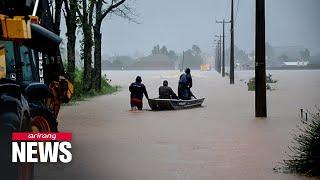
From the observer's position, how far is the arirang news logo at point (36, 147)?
5.87 meters

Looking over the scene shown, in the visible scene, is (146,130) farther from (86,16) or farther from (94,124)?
(86,16)

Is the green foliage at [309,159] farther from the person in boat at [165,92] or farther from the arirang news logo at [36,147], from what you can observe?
the person in boat at [165,92]

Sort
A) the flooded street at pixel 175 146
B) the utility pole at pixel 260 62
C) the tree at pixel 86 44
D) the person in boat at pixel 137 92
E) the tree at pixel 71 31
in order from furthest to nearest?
the tree at pixel 86 44 < the tree at pixel 71 31 < the person in boat at pixel 137 92 < the utility pole at pixel 260 62 < the flooded street at pixel 175 146

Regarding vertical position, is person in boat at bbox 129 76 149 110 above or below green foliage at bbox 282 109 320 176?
above

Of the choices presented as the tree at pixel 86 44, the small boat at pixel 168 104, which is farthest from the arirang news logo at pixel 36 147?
the tree at pixel 86 44

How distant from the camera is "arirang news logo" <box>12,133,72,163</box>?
19.3ft

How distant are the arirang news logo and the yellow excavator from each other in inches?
3.1

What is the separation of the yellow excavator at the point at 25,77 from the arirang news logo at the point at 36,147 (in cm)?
8

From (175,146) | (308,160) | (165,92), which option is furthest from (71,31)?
(308,160)

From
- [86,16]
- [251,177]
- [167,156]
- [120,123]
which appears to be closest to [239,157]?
[167,156]

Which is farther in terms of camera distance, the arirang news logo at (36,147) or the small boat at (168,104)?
the small boat at (168,104)

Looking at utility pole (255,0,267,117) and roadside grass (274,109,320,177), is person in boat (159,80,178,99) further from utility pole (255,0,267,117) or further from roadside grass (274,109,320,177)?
roadside grass (274,109,320,177)

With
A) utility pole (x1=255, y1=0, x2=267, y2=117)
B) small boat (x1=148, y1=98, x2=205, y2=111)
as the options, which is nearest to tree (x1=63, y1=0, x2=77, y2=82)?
small boat (x1=148, y1=98, x2=205, y2=111)

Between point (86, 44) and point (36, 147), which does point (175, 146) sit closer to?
point (36, 147)
